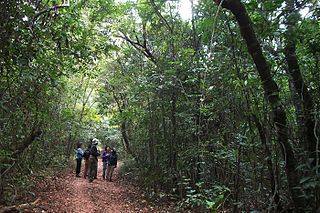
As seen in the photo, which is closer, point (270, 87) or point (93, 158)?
point (270, 87)

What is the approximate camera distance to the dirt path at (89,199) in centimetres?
909

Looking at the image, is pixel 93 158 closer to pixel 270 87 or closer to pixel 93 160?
pixel 93 160

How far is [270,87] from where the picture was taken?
4430 mm

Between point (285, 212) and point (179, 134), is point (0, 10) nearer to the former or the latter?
point (285, 212)

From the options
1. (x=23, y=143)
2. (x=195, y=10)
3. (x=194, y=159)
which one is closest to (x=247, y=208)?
(x=194, y=159)

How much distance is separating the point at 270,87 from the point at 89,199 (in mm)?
Result: 8086

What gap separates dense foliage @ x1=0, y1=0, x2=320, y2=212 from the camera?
448 centimetres

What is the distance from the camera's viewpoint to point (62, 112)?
1421cm

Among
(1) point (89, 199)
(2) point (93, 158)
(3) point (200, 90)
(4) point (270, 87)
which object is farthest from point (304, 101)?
(2) point (93, 158)

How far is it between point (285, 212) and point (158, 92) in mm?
5974

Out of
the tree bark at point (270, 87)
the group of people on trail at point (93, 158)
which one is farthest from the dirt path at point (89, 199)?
the tree bark at point (270, 87)

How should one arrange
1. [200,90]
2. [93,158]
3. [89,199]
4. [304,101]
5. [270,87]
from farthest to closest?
[93,158] < [89,199] < [200,90] < [304,101] < [270,87]

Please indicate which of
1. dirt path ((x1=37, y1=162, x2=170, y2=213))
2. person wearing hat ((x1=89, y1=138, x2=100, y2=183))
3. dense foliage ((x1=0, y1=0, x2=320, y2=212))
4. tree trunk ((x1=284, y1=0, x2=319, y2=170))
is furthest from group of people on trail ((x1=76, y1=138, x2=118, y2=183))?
tree trunk ((x1=284, y1=0, x2=319, y2=170))

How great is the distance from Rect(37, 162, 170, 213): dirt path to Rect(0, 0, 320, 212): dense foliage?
952 mm
